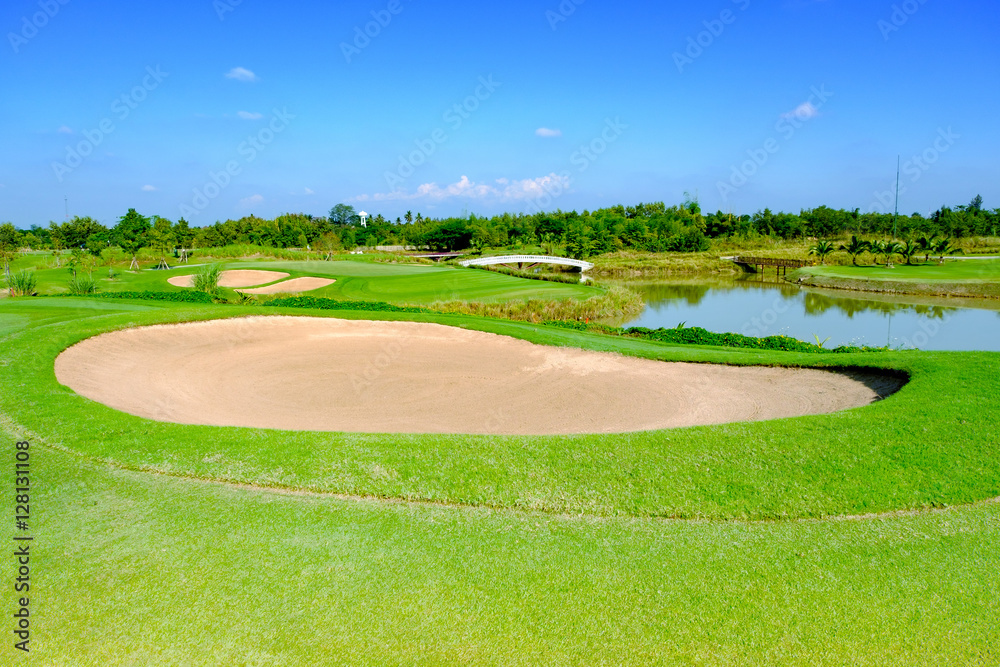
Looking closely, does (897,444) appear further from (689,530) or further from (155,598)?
(155,598)

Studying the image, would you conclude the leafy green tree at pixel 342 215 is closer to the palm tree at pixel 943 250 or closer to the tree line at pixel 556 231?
the tree line at pixel 556 231

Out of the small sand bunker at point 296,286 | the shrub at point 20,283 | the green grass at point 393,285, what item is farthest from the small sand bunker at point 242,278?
the shrub at point 20,283

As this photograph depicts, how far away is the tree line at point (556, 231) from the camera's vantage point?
72.8m

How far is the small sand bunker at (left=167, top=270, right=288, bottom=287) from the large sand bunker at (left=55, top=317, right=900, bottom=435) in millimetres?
20553

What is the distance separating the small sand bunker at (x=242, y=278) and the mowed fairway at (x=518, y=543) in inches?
1145

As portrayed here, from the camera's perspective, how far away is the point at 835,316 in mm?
33688

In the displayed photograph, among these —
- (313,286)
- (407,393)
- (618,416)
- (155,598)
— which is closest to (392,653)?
(155,598)

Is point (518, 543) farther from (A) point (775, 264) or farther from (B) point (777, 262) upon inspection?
(A) point (775, 264)

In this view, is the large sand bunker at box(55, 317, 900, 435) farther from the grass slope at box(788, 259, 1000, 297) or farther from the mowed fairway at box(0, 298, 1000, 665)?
the grass slope at box(788, 259, 1000, 297)

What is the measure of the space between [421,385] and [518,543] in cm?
795

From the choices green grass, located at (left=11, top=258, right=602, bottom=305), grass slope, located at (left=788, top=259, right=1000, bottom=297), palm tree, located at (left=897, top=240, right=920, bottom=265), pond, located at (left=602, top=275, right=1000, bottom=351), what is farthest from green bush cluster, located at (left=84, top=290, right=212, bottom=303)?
palm tree, located at (left=897, top=240, right=920, bottom=265)

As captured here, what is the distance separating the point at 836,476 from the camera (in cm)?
→ 670

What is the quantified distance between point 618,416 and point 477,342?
6.57 m

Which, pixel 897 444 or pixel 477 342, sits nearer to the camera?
pixel 897 444
